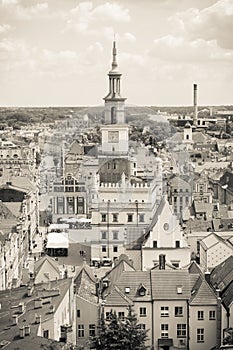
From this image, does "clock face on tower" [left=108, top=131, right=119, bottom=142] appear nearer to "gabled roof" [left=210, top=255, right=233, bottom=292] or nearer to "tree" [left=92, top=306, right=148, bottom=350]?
"gabled roof" [left=210, top=255, right=233, bottom=292]

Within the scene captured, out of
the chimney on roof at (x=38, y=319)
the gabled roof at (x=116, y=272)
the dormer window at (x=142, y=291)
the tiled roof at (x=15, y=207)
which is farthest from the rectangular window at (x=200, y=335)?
the tiled roof at (x=15, y=207)

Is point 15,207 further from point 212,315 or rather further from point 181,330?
point 212,315

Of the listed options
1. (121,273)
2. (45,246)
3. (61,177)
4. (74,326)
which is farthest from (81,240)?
(74,326)

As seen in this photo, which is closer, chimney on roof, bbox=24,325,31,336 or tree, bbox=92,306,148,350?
chimney on roof, bbox=24,325,31,336

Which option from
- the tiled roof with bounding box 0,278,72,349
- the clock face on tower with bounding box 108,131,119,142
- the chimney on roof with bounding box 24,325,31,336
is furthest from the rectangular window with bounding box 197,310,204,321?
the clock face on tower with bounding box 108,131,119,142

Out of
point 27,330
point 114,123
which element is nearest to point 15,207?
point 114,123

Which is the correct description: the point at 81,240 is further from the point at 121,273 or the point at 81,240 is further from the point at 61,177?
the point at 121,273

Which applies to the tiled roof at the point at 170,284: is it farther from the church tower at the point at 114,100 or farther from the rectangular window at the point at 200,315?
the church tower at the point at 114,100

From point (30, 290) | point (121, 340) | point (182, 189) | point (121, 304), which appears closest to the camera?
point (121, 340)
